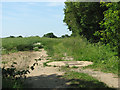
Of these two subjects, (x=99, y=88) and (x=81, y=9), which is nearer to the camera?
(x=99, y=88)

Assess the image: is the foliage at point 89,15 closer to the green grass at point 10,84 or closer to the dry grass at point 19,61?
the dry grass at point 19,61

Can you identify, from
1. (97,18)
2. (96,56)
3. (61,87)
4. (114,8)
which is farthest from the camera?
(97,18)

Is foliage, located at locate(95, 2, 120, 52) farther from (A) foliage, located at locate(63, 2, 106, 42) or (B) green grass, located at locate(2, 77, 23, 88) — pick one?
(A) foliage, located at locate(63, 2, 106, 42)

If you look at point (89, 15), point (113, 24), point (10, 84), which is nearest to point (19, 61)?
point (10, 84)

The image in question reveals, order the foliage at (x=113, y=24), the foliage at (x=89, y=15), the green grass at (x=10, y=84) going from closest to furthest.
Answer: the green grass at (x=10, y=84)
the foliage at (x=113, y=24)
the foliage at (x=89, y=15)

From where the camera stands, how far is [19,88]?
13.0ft

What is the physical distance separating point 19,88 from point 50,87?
769 mm

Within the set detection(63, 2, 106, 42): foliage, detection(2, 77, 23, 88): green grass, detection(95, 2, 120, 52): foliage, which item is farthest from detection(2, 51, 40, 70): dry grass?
detection(63, 2, 106, 42): foliage

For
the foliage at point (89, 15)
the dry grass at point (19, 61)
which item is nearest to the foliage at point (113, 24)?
the dry grass at point (19, 61)

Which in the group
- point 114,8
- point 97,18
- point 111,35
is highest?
point 97,18

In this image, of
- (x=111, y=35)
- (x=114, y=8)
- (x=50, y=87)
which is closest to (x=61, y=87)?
(x=50, y=87)

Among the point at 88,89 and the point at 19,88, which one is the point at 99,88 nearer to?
the point at 88,89

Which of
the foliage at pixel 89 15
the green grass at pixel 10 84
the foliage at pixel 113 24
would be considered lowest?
the green grass at pixel 10 84

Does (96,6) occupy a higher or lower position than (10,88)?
higher
